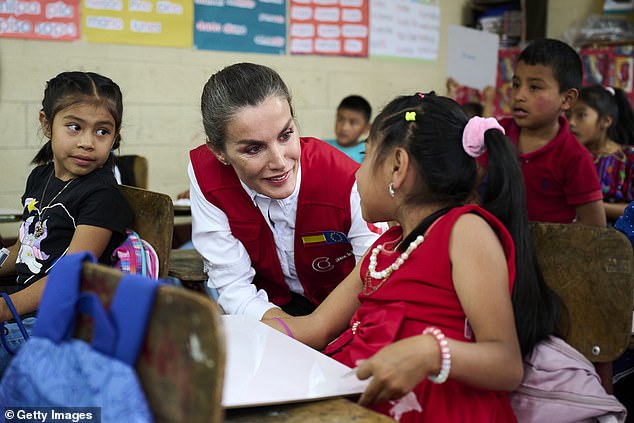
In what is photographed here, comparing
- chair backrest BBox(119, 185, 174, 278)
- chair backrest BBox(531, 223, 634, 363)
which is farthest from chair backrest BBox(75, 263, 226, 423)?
chair backrest BBox(119, 185, 174, 278)

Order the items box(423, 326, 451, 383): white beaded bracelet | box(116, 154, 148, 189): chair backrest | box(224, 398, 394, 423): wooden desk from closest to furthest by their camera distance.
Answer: box(224, 398, 394, 423): wooden desk → box(423, 326, 451, 383): white beaded bracelet → box(116, 154, 148, 189): chair backrest

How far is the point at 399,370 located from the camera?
981mm

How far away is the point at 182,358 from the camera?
2.39 feet

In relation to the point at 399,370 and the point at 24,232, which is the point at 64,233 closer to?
the point at 24,232

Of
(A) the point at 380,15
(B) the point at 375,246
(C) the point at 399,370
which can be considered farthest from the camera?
(A) the point at 380,15

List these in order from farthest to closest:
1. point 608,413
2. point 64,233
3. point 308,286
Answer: point 308,286
point 64,233
point 608,413

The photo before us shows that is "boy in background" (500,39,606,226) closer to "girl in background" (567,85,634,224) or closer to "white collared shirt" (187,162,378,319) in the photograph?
"girl in background" (567,85,634,224)

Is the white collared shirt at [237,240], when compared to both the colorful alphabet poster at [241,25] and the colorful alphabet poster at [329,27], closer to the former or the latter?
the colorful alphabet poster at [241,25]

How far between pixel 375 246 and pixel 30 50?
2.65 m

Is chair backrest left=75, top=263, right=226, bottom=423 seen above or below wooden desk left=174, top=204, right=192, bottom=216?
above

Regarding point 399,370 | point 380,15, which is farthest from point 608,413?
point 380,15

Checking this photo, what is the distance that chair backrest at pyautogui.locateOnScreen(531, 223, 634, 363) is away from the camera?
122cm

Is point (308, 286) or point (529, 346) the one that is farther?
point (308, 286)

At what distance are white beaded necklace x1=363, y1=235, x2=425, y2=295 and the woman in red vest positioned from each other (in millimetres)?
376
